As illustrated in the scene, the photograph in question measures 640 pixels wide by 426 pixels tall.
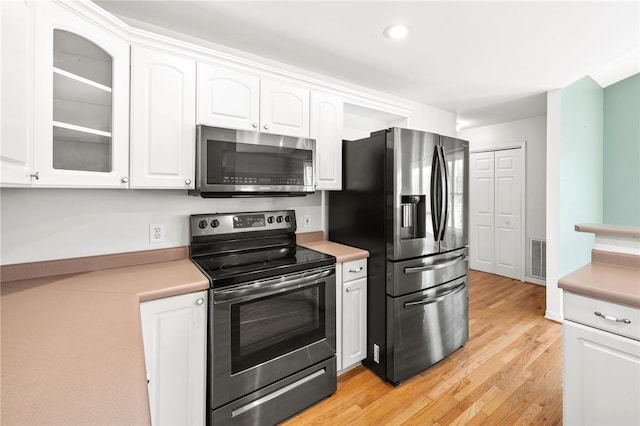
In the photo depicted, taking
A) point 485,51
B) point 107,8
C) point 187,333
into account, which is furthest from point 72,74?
point 485,51

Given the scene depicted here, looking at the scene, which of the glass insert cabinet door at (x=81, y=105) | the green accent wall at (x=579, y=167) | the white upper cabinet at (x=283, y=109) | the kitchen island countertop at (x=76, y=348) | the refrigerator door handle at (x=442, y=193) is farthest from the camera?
the green accent wall at (x=579, y=167)

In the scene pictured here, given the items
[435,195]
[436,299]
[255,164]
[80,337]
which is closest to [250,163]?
[255,164]

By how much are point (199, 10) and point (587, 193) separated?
443 centimetres

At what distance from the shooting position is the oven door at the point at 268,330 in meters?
1.55

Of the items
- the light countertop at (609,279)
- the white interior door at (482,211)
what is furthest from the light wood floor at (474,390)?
the white interior door at (482,211)

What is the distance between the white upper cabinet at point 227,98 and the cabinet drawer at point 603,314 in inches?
78.9

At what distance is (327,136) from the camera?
2375 mm

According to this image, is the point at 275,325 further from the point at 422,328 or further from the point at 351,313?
the point at 422,328

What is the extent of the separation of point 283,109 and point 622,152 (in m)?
4.35

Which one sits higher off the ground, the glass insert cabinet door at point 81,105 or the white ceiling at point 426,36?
the white ceiling at point 426,36

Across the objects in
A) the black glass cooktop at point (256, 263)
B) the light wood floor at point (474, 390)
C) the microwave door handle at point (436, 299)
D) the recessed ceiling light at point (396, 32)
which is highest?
the recessed ceiling light at point (396, 32)

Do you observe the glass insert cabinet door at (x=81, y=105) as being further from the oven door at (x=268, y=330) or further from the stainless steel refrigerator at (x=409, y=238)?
the stainless steel refrigerator at (x=409, y=238)

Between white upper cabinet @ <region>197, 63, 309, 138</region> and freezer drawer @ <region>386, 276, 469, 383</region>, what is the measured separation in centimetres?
148

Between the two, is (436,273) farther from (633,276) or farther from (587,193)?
(587,193)
